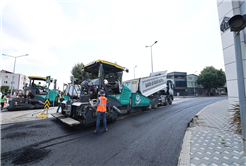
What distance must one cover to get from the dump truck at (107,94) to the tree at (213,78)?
34.9 meters

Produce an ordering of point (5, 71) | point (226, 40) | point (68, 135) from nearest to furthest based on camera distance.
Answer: point (68, 135) < point (226, 40) < point (5, 71)

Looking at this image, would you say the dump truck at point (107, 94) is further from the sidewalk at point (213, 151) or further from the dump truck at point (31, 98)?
the dump truck at point (31, 98)

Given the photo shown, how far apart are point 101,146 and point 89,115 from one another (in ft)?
5.25

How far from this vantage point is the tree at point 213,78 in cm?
3441

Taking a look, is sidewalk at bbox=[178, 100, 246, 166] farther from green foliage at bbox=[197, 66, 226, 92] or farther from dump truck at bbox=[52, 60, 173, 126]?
green foliage at bbox=[197, 66, 226, 92]

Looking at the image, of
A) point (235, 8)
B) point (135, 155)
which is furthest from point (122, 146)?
point (235, 8)

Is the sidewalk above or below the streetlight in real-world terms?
below

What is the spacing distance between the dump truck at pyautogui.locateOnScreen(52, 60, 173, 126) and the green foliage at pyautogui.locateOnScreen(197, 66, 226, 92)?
34.9 m

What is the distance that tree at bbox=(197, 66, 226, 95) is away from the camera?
113 ft

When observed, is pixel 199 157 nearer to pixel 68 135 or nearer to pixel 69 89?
pixel 68 135

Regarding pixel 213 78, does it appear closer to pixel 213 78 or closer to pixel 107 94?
pixel 213 78

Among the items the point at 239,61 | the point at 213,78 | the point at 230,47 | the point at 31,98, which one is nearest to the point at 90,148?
the point at 239,61

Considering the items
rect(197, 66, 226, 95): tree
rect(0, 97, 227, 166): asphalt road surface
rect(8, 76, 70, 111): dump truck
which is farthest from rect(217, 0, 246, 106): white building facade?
rect(197, 66, 226, 95): tree

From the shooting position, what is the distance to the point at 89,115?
447 cm
